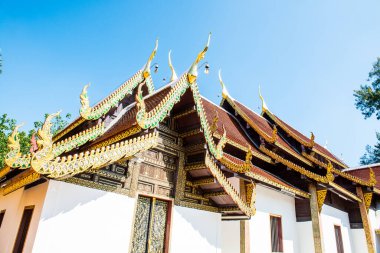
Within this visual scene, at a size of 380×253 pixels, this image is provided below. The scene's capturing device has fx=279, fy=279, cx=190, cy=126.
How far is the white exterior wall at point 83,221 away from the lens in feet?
12.4

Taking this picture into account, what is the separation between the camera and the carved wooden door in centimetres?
470

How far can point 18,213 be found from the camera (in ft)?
15.7

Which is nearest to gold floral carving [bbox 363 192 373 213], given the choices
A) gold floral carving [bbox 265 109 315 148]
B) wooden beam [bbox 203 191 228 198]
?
gold floral carving [bbox 265 109 315 148]

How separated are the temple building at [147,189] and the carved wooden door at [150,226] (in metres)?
0.02

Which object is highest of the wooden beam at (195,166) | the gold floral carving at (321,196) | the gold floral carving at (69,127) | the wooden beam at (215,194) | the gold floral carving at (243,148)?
the gold floral carving at (243,148)

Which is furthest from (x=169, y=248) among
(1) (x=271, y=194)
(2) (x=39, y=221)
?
(1) (x=271, y=194)

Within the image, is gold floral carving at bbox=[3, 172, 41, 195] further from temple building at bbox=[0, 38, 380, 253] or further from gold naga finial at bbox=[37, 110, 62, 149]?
gold naga finial at bbox=[37, 110, 62, 149]

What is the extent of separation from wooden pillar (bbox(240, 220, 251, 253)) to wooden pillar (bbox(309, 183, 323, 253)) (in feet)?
9.63

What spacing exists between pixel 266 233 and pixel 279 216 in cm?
95

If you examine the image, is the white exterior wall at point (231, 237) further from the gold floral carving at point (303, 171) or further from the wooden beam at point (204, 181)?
the gold floral carving at point (303, 171)

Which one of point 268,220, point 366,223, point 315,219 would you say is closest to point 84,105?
point 268,220

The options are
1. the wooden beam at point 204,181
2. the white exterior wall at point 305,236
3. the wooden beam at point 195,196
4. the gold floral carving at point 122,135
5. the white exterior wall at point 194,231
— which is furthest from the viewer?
the white exterior wall at point 305,236

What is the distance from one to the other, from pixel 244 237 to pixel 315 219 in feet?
10.5

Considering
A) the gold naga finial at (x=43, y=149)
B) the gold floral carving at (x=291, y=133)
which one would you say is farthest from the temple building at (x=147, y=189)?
the gold floral carving at (x=291, y=133)
